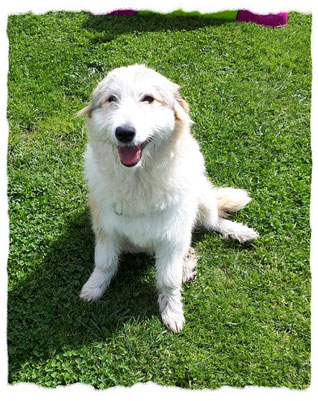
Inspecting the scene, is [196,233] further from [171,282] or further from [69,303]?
[69,303]

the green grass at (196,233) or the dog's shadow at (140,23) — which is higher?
the dog's shadow at (140,23)

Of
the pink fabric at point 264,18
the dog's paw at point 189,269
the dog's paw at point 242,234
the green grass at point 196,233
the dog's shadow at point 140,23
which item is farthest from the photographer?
the pink fabric at point 264,18

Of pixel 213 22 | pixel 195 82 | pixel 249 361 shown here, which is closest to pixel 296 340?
pixel 249 361

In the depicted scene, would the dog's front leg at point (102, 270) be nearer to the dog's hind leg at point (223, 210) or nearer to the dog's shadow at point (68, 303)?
the dog's shadow at point (68, 303)

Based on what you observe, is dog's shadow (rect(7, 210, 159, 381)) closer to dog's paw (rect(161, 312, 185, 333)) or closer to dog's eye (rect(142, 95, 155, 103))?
dog's paw (rect(161, 312, 185, 333))

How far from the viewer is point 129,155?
2562 mm

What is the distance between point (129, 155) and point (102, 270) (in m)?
1.24

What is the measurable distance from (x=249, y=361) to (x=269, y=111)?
3.12 metres

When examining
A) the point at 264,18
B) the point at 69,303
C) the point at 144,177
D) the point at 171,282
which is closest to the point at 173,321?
the point at 171,282

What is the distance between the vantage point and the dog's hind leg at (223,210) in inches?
143

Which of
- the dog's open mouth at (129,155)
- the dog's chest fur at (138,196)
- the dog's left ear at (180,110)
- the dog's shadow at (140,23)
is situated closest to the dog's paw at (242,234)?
the dog's chest fur at (138,196)

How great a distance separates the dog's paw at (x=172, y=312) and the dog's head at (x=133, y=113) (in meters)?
1.35

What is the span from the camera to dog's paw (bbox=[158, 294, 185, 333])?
325 centimetres

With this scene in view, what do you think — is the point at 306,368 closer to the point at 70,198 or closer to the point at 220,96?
the point at 70,198
